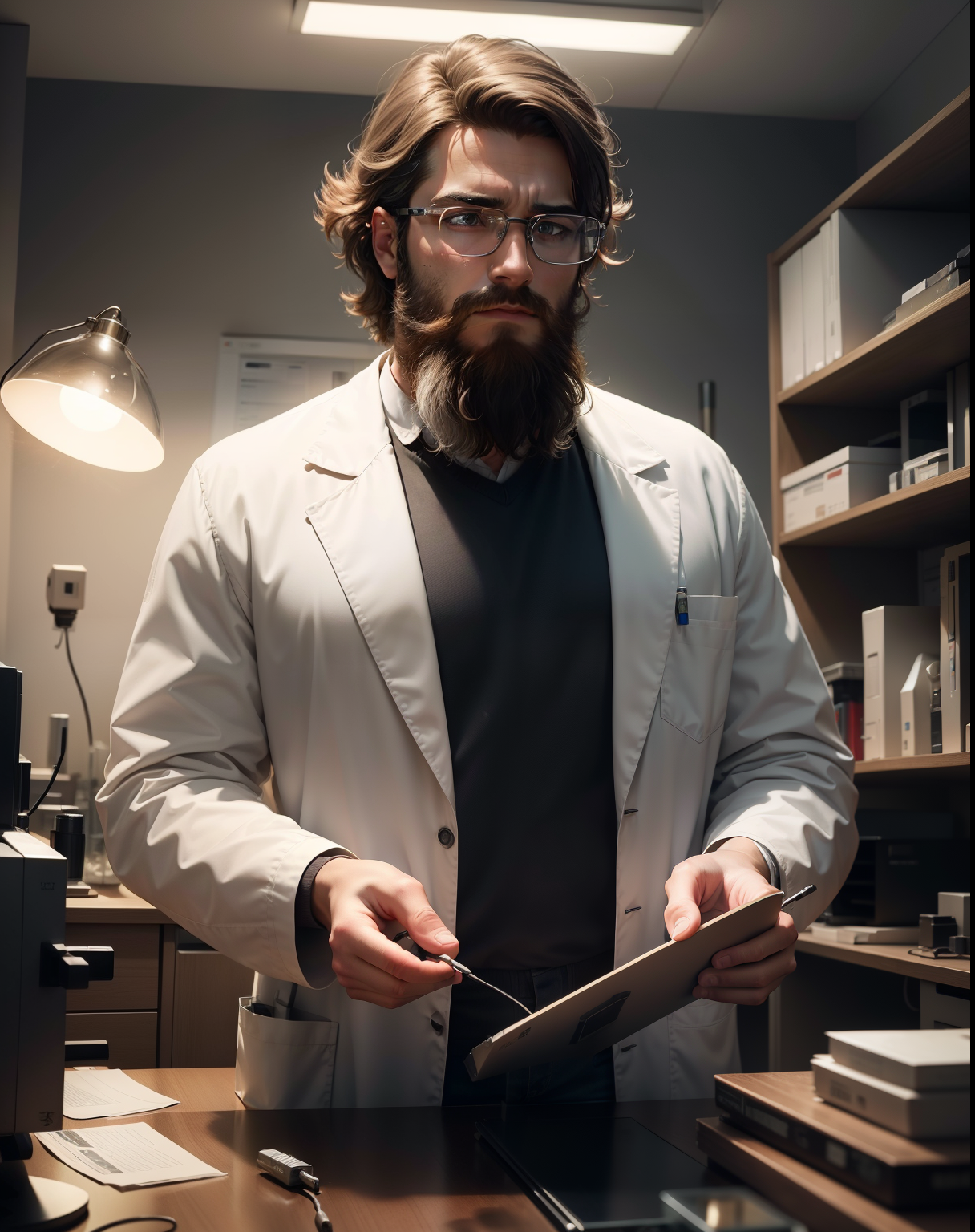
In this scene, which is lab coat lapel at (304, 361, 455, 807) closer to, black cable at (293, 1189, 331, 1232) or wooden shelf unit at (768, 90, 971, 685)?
black cable at (293, 1189, 331, 1232)

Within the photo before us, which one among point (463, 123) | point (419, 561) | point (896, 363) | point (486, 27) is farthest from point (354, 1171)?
point (486, 27)

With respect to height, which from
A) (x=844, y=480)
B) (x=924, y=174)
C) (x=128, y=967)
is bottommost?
(x=128, y=967)

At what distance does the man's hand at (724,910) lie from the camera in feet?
3.04

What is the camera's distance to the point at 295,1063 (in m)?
1.08

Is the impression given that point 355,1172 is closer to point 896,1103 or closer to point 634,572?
point 896,1103

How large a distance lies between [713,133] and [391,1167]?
10.2 ft

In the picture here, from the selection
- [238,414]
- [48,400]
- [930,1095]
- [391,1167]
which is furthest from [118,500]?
[930,1095]

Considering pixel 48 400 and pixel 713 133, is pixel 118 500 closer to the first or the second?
pixel 48 400

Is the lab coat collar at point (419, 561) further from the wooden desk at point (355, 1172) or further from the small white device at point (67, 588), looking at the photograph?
the small white device at point (67, 588)

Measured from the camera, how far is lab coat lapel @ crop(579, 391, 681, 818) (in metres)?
1.18

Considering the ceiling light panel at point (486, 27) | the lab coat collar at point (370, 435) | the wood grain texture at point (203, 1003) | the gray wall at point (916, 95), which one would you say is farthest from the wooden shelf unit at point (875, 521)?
the wood grain texture at point (203, 1003)

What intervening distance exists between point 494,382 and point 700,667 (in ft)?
1.27

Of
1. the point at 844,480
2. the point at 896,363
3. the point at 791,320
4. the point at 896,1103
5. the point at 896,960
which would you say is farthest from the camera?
the point at 791,320

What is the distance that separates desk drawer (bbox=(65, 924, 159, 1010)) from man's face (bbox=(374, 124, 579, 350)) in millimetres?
1507
